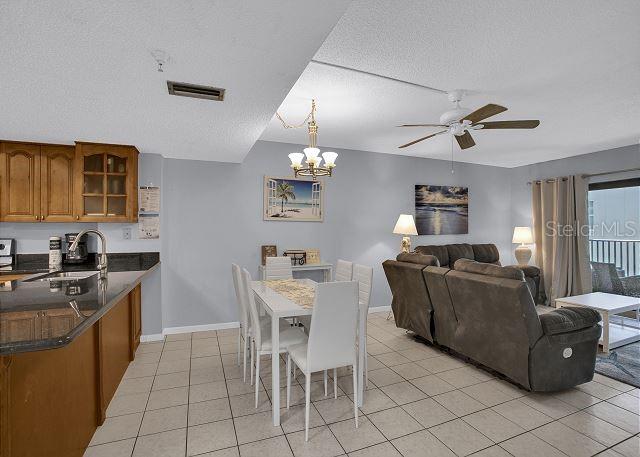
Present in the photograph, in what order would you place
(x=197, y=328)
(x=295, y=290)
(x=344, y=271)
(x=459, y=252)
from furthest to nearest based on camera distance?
(x=459, y=252) < (x=197, y=328) < (x=344, y=271) < (x=295, y=290)

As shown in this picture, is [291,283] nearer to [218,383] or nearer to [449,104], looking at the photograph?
[218,383]

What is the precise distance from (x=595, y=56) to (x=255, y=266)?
400 centimetres

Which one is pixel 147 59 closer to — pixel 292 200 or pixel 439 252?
pixel 292 200

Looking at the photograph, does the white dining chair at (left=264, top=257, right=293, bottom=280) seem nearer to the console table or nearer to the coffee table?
the console table

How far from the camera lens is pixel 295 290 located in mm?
3006

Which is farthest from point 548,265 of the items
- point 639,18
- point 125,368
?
point 125,368

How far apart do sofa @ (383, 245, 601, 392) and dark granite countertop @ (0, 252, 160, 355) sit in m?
2.68

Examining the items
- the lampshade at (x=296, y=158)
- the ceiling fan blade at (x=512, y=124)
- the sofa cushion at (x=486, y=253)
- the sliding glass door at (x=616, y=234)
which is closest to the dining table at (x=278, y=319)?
the lampshade at (x=296, y=158)

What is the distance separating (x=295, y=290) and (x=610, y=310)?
3.22 metres

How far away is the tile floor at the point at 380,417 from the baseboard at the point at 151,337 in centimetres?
74

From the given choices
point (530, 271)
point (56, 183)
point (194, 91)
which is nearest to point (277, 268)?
point (194, 91)

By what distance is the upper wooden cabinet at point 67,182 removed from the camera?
131 inches

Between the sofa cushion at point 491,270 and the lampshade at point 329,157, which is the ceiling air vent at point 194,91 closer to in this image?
the lampshade at point 329,157

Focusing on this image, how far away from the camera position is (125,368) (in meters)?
3.05
